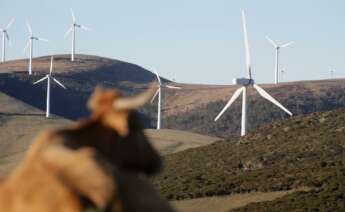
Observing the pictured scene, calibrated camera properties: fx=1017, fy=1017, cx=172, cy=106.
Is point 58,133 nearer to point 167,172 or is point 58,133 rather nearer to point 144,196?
point 144,196

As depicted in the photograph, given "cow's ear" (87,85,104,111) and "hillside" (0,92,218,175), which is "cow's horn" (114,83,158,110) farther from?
"hillside" (0,92,218,175)

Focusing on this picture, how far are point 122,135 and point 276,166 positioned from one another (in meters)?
82.7

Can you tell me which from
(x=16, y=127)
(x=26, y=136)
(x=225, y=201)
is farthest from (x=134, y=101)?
(x=16, y=127)

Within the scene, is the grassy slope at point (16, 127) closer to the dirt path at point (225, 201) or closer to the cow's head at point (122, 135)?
the dirt path at point (225, 201)

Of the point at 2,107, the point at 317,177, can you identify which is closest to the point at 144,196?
the point at 317,177

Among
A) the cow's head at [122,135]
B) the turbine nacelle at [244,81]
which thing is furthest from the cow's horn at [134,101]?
the turbine nacelle at [244,81]

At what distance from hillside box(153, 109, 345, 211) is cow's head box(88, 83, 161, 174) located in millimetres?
51670

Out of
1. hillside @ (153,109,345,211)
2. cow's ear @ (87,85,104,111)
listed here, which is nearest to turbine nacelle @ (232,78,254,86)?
hillside @ (153,109,345,211)

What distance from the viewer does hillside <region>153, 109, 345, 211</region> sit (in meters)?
66.8

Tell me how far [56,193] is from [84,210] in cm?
19

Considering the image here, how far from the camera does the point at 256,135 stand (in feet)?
357

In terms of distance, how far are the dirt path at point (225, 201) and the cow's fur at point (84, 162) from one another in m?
63.9

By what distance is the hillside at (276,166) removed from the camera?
219 feet

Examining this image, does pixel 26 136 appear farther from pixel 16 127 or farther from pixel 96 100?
pixel 96 100
